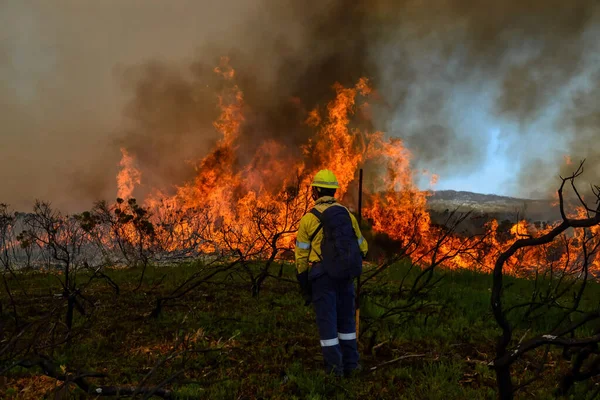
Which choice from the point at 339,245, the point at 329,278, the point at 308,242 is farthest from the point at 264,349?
the point at 339,245

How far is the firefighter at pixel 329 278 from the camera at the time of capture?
4852 mm

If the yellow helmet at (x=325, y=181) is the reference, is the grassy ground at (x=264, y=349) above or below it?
below

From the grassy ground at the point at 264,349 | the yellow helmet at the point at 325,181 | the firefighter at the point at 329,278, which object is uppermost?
the yellow helmet at the point at 325,181

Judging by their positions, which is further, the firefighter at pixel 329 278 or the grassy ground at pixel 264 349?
the firefighter at pixel 329 278

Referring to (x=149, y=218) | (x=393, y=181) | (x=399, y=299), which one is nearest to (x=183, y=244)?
(x=149, y=218)

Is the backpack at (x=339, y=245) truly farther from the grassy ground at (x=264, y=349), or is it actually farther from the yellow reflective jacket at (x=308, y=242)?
the grassy ground at (x=264, y=349)

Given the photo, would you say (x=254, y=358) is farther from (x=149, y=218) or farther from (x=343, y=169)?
(x=343, y=169)

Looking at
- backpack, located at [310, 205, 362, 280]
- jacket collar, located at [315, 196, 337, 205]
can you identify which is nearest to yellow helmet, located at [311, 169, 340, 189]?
jacket collar, located at [315, 196, 337, 205]

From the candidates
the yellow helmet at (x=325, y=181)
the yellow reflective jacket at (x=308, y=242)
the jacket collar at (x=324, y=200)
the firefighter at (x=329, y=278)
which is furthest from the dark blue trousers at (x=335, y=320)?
the yellow helmet at (x=325, y=181)

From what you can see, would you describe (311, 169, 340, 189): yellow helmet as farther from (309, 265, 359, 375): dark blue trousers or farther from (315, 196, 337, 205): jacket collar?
(309, 265, 359, 375): dark blue trousers

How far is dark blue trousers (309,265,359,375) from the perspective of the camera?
191 inches

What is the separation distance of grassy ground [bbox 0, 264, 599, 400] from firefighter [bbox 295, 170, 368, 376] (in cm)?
32

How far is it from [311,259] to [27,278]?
466 inches

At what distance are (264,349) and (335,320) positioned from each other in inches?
61.5
